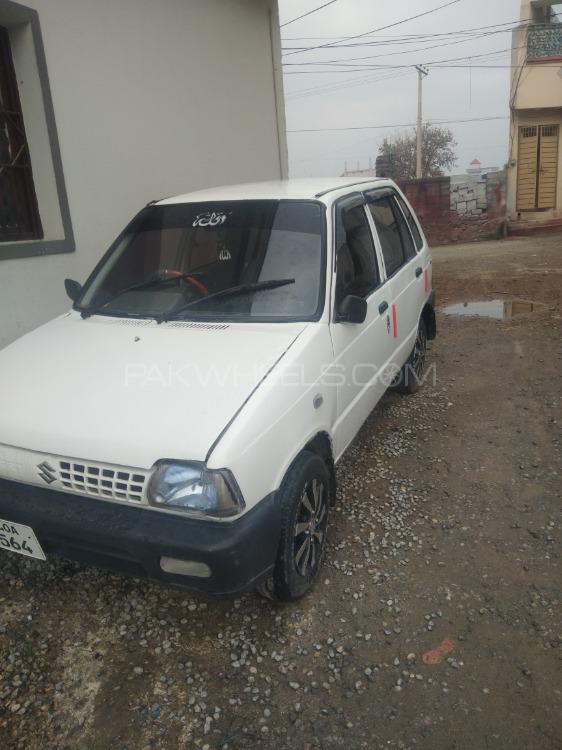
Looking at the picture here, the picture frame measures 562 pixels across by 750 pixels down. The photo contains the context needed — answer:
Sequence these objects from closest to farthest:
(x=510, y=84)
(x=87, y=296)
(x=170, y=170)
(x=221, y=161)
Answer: (x=87, y=296)
(x=170, y=170)
(x=221, y=161)
(x=510, y=84)

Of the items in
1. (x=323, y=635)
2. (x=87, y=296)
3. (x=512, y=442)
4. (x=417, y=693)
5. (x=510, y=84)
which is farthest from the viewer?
(x=510, y=84)

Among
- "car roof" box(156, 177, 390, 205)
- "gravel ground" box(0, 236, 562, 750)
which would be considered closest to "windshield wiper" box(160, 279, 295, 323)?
"car roof" box(156, 177, 390, 205)

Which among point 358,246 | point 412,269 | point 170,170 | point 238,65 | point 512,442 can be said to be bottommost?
point 512,442

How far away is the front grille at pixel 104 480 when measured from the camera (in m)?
1.99

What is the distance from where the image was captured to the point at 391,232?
409cm

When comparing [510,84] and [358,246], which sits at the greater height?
[510,84]

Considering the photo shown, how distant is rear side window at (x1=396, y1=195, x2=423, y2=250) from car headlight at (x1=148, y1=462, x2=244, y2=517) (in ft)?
11.3

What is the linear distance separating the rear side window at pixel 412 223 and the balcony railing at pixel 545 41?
616 inches

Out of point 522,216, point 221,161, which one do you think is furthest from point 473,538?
point 522,216

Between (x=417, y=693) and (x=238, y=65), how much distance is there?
7563 mm

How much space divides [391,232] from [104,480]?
297cm

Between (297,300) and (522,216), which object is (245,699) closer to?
(297,300)

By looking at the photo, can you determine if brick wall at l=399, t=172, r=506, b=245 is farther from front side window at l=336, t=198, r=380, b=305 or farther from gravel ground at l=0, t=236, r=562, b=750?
gravel ground at l=0, t=236, r=562, b=750

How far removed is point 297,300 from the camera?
2.75m
